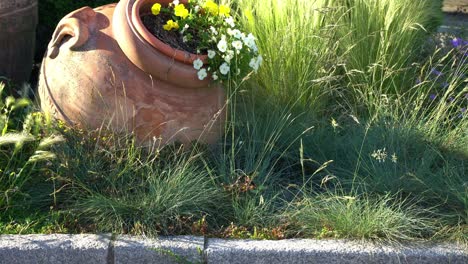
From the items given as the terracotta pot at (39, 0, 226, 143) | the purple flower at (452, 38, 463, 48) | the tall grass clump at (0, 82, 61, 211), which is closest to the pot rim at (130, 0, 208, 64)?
the terracotta pot at (39, 0, 226, 143)

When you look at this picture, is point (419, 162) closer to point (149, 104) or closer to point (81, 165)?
point (149, 104)

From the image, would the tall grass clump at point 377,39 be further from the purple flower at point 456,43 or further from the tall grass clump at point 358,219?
the tall grass clump at point 358,219

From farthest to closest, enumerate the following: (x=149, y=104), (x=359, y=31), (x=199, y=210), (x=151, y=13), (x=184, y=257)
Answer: (x=359, y=31)
(x=151, y=13)
(x=149, y=104)
(x=199, y=210)
(x=184, y=257)

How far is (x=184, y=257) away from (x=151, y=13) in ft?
5.25

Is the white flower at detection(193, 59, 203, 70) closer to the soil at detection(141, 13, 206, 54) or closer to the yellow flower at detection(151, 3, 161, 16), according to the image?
the soil at detection(141, 13, 206, 54)

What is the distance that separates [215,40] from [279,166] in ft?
2.49

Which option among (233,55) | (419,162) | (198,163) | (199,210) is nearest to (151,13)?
(233,55)

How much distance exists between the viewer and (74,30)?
15.2 ft

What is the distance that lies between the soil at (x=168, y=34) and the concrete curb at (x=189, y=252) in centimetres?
121

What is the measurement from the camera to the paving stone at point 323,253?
389cm

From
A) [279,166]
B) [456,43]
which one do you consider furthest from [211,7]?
[456,43]

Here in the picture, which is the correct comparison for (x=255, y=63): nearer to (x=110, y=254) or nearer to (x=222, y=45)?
(x=222, y=45)

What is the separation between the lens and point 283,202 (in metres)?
4.36

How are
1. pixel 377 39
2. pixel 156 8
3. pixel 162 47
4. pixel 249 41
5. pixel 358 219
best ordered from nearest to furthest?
pixel 358 219
pixel 162 47
pixel 249 41
pixel 156 8
pixel 377 39
